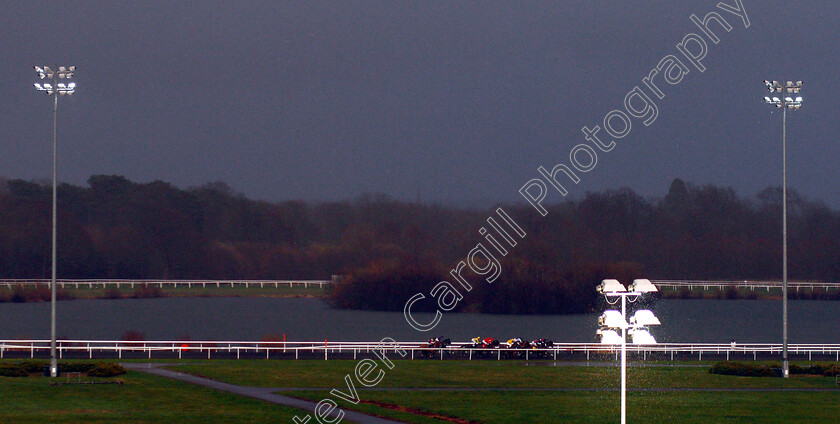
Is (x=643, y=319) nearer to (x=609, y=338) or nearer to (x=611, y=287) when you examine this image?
(x=609, y=338)

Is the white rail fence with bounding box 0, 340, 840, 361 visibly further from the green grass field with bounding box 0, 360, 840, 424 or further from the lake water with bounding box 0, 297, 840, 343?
the lake water with bounding box 0, 297, 840, 343

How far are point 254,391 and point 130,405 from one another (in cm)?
547

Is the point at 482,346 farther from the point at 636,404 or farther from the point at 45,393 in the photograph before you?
the point at 45,393

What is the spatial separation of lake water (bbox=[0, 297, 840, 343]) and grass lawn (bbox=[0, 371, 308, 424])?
159 feet

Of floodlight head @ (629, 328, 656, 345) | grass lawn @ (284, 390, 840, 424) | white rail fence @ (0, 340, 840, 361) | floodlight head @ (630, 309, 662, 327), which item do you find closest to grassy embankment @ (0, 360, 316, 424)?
grass lawn @ (284, 390, 840, 424)

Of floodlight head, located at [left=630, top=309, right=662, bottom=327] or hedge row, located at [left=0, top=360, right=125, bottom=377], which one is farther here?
floodlight head, located at [left=630, top=309, right=662, bottom=327]

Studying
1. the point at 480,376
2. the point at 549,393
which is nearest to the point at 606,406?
the point at 549,393

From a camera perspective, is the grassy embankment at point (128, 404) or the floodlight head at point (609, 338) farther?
the floodlight head at point (609, 338)

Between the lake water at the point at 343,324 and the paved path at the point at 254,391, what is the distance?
4103 cm

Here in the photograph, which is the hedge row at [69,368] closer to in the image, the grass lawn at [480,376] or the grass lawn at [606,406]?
the grass lawn at [480,376]

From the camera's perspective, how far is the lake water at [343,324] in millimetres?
89312

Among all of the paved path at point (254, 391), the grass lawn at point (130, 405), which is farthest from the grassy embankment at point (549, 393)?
the grass lawn at point (130, 405)

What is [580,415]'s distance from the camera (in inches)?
1155

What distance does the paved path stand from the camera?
27.7m
